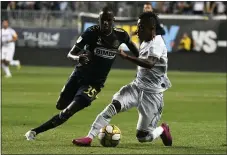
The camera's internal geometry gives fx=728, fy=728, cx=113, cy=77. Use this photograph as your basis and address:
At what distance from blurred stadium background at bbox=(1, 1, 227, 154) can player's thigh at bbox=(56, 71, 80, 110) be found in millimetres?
600

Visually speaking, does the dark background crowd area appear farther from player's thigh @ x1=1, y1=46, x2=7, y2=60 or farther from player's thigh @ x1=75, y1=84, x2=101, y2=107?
player's thigh @ x1=75, y1=84, x2=101, y2=107

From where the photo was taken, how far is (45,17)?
122ft

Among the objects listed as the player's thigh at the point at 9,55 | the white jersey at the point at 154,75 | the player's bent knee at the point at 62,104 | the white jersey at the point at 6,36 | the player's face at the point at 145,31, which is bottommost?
the player's thigh at the point at 9,55

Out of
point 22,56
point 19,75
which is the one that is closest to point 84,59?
point 19,75

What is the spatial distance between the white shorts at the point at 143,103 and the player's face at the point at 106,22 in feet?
3.18

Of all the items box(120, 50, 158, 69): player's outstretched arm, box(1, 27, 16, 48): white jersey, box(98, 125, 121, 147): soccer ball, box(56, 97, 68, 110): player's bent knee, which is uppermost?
box(120, 50, 158, 69): player's outstretched arm

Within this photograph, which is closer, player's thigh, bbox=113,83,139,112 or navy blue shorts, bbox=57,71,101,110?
player's thigh, bbox=113,83,139,112

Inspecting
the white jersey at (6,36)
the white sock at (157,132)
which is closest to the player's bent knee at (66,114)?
the white sock at (157,132)

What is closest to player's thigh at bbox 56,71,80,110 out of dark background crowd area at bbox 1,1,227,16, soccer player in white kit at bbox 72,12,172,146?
soccer player in white kit at bbox 72,12,172,146

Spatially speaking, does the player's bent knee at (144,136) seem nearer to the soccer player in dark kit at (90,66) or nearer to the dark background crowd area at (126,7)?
the soccer player in dark kit at (90,66)

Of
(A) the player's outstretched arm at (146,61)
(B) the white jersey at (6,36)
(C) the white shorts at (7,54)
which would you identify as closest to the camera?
(A) the player's outstretched arm at (146,61)

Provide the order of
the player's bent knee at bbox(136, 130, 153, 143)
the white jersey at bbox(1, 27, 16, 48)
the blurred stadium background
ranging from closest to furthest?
the player's bent knee at bbox(136, 130, 153, 143)
the blurred stadium background
the white jersey at bbox(1, 27, 16, 48)

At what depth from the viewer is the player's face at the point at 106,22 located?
431 inches

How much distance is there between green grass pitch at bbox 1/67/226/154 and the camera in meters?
10.6
